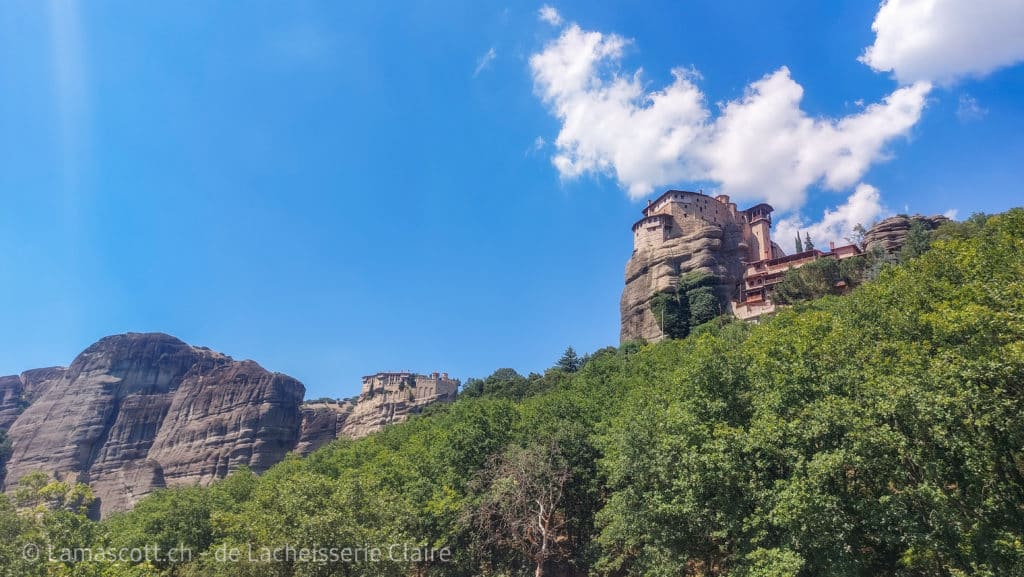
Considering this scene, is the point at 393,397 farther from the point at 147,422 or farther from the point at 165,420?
the point at 147,422

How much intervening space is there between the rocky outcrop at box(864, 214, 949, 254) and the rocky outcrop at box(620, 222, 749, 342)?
16.5 m

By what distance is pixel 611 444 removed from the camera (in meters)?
25.4

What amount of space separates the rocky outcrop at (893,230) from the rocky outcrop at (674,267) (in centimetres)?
1646

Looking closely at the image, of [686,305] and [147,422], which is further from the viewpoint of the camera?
[147,422]

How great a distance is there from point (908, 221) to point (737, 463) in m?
67.7

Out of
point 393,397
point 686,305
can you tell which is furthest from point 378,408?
point 686,305

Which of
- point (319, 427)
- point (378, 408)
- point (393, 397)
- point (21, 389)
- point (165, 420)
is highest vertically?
point (21, 389)

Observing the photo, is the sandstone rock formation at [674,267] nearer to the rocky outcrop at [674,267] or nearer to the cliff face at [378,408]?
the rocky outcrop at [674,267]

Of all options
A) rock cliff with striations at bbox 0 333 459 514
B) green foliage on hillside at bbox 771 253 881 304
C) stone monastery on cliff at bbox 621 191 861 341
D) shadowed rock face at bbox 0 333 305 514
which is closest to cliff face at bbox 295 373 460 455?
rock cliff with striations at bbox 0 333 459 514

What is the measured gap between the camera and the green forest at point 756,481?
48.5 feet

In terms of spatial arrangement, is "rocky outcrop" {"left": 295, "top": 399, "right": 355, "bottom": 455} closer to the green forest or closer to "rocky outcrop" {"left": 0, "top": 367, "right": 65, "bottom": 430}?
"rocky outcrop" {"left": 0, "top": 367, "right": 65, "bottom": 430}

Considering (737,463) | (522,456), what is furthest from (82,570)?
(737,463)

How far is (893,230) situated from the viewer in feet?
225

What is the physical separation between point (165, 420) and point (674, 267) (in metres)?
96.0
